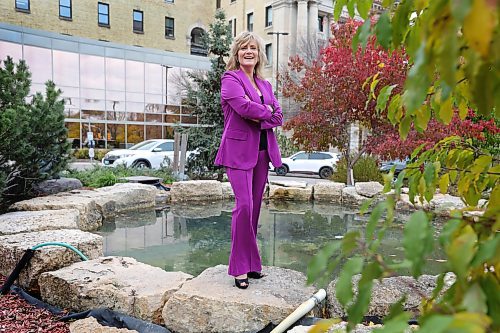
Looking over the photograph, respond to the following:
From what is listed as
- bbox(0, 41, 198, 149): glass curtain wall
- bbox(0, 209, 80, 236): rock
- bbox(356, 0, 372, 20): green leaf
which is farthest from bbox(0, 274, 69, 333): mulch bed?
bbox(0, 41, 198, 149): glass curtain wall

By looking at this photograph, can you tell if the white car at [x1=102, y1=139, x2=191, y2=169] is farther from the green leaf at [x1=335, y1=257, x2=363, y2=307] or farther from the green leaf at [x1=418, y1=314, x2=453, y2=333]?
the green leaf at [x1=418, y1=314, x2=453, y2=333]

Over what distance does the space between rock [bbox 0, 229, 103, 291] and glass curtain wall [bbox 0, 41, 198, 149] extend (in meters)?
18.8

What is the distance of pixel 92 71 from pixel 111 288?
23702 mm

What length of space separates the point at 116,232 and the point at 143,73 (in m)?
22.2

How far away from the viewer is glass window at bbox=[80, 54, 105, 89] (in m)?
23.3

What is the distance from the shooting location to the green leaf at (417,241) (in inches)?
21.0

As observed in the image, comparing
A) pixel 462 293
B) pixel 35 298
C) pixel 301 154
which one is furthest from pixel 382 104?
pixel 301 154

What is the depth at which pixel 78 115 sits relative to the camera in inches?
921

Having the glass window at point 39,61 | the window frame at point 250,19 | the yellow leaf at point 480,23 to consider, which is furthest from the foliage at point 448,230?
the window frame at point 250,19

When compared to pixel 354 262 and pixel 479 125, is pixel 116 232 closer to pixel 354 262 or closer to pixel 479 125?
pixel 354 262

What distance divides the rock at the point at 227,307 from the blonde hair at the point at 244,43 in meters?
1.48

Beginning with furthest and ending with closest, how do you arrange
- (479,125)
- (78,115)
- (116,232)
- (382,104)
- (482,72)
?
(78,115), (479,125), (116,232), (382,104), (482,72)

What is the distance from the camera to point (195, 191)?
802 centimetres

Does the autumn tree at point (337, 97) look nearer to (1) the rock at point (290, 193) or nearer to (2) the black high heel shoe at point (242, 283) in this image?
(1) the rock at point (290, 193)
